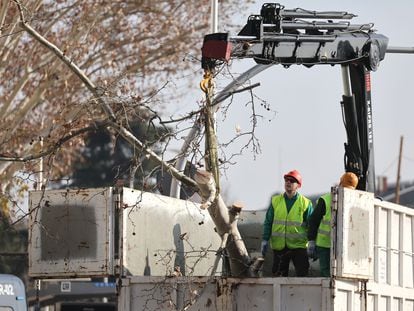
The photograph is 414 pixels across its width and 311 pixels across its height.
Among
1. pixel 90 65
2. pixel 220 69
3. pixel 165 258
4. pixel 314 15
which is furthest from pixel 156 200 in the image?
pixel 90 65

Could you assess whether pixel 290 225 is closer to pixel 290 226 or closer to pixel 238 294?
pixel 290 226

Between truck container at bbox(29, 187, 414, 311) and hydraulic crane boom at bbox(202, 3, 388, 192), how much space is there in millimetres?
1664

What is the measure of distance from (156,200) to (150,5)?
1350 cm

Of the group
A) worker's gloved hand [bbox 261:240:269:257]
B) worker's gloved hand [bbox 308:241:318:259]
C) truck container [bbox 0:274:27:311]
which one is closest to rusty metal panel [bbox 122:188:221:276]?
worker's gloved hand [bbox 261:240:269:257]

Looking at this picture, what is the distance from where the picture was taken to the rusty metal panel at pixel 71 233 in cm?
1379

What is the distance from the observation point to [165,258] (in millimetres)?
14828

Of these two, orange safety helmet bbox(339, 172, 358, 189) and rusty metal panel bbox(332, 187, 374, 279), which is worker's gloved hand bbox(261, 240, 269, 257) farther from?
rusty metal panel bbox(332, 187, 374, 279)

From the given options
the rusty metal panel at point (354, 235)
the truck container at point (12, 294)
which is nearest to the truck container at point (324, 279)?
the rusty metal panel at point (354, 235)

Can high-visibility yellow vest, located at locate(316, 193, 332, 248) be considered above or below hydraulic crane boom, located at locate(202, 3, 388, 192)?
below

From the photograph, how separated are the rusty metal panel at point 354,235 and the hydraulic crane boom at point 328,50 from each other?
1.97 metres

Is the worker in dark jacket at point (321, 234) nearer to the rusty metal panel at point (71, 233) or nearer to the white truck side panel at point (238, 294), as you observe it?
the white truck side panel at point (238, 294)

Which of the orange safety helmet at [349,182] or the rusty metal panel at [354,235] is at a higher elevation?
the orange safety helmet at [349,182]

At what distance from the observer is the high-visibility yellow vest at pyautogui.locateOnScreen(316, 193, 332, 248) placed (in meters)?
13.7

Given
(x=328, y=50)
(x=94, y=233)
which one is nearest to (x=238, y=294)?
(x=94, y=233)
